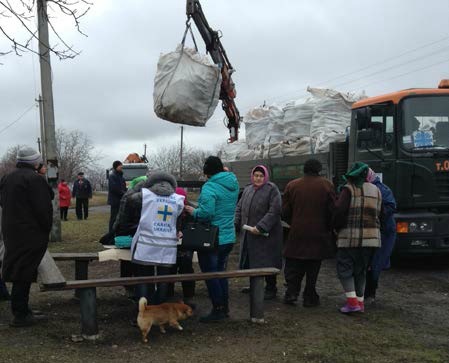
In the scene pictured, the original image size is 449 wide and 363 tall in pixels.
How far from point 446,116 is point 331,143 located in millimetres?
1842

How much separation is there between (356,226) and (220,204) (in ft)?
4.88

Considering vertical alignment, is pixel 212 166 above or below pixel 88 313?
above

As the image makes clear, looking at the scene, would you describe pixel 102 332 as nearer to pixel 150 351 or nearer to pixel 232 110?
pixel 150 351

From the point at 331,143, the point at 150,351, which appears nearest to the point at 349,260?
the point at 150,351

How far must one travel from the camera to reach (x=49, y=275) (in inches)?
181

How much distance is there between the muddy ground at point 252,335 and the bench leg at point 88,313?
0.09 meters

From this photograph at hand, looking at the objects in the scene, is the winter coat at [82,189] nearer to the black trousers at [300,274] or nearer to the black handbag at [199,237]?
the black trousers at [300,274]

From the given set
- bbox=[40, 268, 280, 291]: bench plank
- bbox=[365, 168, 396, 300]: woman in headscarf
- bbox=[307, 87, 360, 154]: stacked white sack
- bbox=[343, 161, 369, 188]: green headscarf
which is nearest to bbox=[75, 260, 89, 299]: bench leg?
bbox=[40, 268, 280, 291]: bench plank

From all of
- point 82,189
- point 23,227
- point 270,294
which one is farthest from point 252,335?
point 82,189

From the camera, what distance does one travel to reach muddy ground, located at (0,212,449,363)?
4.26 metres

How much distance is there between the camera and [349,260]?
18.0 feet

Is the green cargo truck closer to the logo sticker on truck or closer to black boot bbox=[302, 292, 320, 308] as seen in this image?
the logo sticker on truck

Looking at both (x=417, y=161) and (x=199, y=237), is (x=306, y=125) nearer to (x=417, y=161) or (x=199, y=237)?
(x=417, y=161)

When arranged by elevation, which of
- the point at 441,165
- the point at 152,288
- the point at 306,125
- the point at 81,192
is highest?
the point at 306,125
